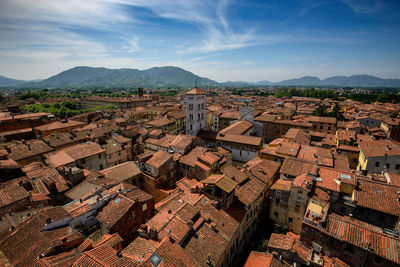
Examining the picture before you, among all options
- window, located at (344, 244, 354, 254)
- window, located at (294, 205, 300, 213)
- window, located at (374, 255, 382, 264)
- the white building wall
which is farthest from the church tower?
window, located at (374, 255, 382, 264)

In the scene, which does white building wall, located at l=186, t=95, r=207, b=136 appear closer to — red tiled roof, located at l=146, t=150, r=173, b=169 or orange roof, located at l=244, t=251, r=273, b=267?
red tiled roof, located at l=146, t=150, r=173, b=169

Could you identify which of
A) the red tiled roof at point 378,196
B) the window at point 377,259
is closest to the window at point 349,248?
the window at point 377,259

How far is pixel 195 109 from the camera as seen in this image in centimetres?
5469

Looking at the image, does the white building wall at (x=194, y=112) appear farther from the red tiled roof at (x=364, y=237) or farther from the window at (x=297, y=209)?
the red tiled roof at (x=364, y=237)

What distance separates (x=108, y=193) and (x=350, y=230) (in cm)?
2787

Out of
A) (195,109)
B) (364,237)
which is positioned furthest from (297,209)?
(195,109)

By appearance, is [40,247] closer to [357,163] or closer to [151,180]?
[151,180]

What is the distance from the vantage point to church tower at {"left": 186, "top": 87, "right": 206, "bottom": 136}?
5422 cm

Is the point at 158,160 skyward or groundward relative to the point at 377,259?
skyward

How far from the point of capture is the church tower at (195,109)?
54.2 m

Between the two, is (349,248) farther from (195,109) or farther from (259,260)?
(195,109)

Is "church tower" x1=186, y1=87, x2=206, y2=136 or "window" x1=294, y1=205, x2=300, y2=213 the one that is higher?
"church tower" x1=186, y1=87, x2=206, y2=136

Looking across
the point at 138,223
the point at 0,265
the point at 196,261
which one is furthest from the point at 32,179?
the point at 196,261

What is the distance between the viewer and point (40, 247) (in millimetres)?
15055
